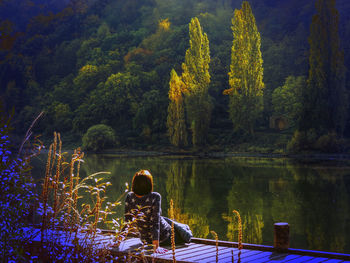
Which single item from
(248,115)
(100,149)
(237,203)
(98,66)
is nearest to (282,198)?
(237,203)

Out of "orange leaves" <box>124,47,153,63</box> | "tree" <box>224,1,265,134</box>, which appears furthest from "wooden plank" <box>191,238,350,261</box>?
"orange leaves" <box>124,47,153,63</box>

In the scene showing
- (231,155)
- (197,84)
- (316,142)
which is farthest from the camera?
(197,84)

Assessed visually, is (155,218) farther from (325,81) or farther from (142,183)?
(325,81)

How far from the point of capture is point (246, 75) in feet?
100

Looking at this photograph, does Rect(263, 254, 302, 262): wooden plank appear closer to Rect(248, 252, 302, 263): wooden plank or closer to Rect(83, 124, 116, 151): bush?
Rect(248, 252, 302, 263): wooden plank

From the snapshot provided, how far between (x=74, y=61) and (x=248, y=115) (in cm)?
2628

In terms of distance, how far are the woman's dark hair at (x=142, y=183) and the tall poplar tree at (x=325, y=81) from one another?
72.1 feet

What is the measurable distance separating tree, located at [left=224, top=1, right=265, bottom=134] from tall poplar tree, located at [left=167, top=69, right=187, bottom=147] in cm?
345

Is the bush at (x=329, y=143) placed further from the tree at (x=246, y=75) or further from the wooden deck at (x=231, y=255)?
the wooden deck at (x=231, y=255)

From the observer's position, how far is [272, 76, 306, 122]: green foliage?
31.3m

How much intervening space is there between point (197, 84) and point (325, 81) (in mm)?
9686

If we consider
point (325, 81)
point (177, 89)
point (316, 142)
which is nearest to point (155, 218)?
point (316, 142)

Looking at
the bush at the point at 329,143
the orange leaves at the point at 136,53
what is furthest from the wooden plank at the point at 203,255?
the orange leaves at the point at 136,53

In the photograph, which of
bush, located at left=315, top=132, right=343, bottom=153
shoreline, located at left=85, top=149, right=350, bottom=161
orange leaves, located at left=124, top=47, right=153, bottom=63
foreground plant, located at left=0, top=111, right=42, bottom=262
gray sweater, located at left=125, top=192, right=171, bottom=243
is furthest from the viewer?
orange leaves, located at left=124, top=47, right=153, bottom=63
